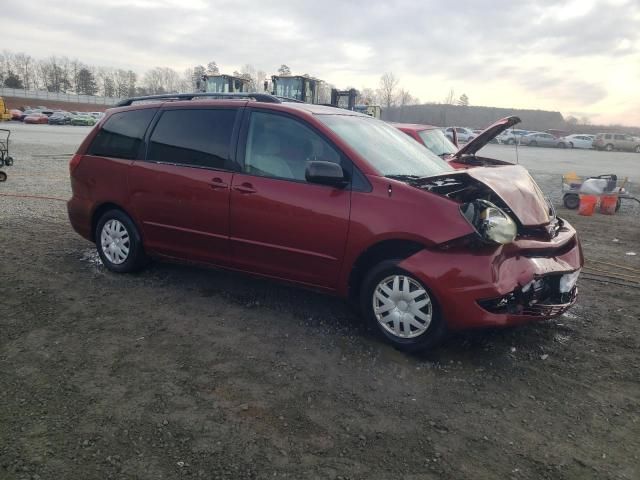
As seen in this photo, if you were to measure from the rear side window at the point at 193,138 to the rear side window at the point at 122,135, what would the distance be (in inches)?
7.8

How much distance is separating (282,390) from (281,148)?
6.52 ft

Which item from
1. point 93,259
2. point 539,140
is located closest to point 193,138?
point 93,259

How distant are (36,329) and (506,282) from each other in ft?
11.4

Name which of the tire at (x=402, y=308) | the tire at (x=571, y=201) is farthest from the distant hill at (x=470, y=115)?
the tire at (x=402, y=308)

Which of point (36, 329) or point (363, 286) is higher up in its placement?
point (363, 286)

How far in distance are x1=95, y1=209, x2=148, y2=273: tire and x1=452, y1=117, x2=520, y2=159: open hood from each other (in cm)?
379

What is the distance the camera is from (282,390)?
3119mm

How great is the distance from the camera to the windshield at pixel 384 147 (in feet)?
13.0

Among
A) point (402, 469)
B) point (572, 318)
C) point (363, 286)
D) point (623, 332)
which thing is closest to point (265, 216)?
point (363, 286)

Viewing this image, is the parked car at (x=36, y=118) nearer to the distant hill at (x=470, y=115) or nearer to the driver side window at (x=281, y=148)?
the distant hill at (x=470, y=115)

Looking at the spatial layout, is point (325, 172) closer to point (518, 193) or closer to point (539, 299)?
point (518, 193)

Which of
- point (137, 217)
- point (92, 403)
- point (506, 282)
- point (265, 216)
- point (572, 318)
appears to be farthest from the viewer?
point (137, 217)

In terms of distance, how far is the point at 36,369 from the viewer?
10.5 ft

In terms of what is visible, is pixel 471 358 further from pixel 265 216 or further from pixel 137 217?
pixel 137 217
